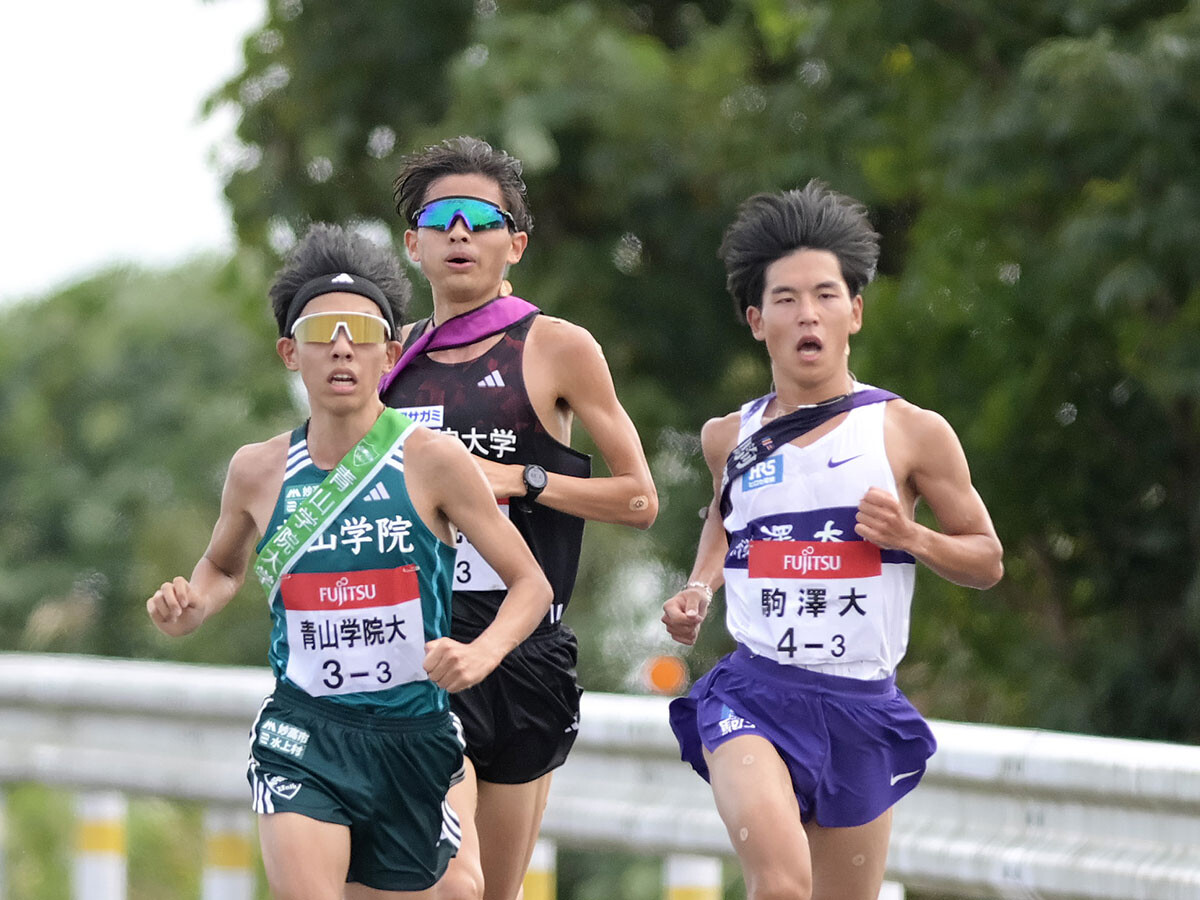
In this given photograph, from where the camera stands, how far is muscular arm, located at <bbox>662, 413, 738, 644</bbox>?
5.28m

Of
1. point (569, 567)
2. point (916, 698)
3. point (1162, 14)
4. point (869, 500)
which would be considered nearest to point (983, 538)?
point (869, 500)

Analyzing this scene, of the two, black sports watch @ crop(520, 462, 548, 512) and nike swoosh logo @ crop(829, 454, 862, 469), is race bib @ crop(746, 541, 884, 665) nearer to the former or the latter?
nike swoosh logo @ crop(829, 454, 862, 469)

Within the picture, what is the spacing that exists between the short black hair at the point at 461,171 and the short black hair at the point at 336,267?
0.62m

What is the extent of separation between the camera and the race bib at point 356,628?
472 centimetres

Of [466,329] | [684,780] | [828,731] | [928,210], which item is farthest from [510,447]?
[928,210]

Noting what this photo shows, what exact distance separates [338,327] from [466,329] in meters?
0.83

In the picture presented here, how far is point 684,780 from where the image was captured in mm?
6422

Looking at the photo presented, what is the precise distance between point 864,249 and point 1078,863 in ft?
5.47

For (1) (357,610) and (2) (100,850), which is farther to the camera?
(2) (100,850)

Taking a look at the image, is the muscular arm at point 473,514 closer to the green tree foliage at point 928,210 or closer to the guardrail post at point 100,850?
the guardrail post at point 100,850

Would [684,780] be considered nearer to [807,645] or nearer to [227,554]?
[807,645]

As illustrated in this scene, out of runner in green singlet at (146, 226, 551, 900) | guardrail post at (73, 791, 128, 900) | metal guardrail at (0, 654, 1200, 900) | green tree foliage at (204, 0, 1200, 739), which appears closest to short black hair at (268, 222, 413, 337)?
runner in green singlet at (146, 226, 551, 900)

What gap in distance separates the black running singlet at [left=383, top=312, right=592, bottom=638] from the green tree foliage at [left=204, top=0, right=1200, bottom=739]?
4.46 metres

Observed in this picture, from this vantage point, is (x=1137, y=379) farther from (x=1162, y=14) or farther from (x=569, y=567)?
(x=569, y=567)
